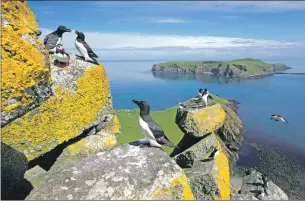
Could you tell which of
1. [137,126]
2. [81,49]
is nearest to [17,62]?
[81,49]

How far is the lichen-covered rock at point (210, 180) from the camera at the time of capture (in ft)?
34.6

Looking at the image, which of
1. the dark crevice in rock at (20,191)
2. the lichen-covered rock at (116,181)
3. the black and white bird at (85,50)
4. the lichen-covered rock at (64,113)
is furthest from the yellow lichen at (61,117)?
the lichen-covered rock at (116,181)

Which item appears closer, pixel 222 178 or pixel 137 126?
pixel 222 178

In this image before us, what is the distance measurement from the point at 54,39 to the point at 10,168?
6.33 meters

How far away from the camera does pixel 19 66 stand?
237 inches

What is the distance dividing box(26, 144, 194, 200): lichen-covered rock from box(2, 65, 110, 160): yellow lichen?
2.01 meters

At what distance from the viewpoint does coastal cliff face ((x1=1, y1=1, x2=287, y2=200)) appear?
619 cm

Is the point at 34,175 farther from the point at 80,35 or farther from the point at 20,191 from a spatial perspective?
the point at 80,35

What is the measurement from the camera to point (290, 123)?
7800 centimetres

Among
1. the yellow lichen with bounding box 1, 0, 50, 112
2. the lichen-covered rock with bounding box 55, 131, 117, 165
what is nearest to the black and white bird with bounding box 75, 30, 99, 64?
the lichen-covered rock with bounding box 55, 131, 117, 165

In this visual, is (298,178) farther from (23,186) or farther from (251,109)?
(251,109)

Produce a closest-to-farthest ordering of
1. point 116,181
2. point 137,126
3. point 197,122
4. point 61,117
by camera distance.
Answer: point 116,181, point 61,117, point 197,122, point 137,126

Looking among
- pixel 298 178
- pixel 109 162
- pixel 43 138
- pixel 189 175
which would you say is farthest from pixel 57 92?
pixel 298 178

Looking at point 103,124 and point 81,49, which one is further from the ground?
point 81,49
